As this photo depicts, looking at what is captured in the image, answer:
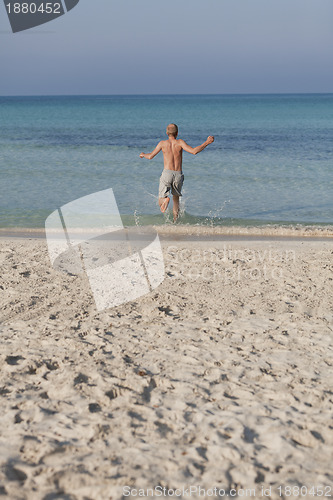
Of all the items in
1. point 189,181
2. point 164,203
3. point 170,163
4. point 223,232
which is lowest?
point 223,232

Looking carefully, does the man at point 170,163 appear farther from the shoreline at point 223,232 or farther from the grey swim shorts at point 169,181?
the shoreline at point 223,232

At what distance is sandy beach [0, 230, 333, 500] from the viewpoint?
8.72 ft

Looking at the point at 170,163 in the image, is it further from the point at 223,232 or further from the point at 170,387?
the point at 170,387

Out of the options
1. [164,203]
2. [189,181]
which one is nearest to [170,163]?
[164,203]

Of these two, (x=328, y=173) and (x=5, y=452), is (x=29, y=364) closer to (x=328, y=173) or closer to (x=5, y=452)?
(x=5, y=452)
